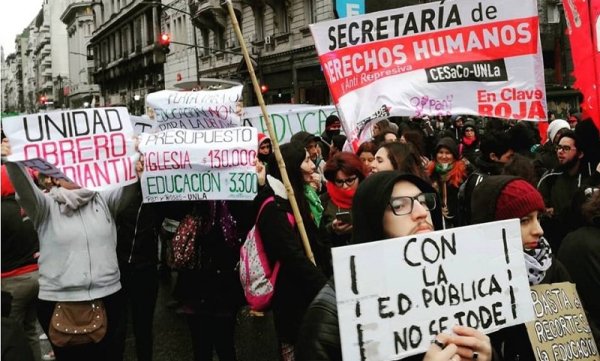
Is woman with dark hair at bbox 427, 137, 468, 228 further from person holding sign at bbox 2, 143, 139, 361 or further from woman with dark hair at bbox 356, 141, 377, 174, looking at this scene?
person holding sign at bbox 2, 143, 139, 361

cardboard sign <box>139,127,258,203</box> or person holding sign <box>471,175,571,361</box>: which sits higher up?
cardboard sign <box>139,127,258,203</box>

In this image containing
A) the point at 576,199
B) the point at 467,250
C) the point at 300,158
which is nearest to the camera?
the point at 467,250

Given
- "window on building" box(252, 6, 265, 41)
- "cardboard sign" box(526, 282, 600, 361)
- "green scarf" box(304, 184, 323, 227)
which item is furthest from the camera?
"window on building" box(252, 6, 265, 41)

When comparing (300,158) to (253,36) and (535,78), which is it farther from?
(253,36)

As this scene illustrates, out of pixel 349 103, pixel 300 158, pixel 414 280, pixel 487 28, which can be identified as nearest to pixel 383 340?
pixel 414 280

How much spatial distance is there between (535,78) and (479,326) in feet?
9.93

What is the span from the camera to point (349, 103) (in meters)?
4.84

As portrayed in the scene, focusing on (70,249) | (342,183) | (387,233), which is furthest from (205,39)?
(387,233)

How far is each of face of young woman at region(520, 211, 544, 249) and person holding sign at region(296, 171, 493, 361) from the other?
615 millimetres

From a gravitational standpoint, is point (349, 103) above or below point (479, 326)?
above

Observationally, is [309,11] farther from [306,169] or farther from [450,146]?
[306,169]

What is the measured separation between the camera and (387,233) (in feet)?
7.27

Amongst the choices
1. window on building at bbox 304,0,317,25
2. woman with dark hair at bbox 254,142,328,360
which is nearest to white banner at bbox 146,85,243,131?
woman with dark hair at bbox 254,142,328,360

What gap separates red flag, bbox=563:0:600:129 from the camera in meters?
4.20
